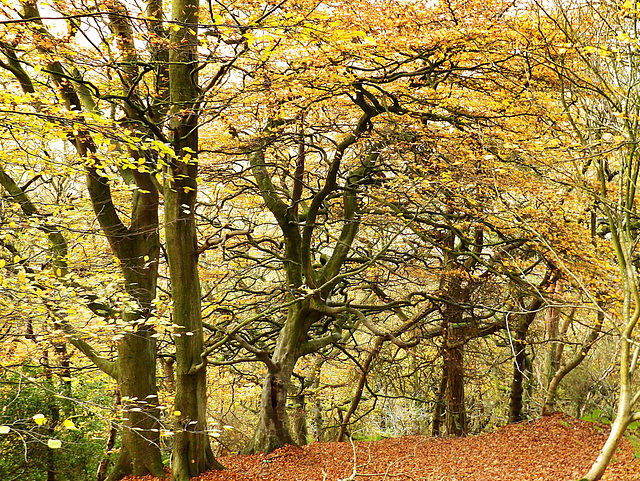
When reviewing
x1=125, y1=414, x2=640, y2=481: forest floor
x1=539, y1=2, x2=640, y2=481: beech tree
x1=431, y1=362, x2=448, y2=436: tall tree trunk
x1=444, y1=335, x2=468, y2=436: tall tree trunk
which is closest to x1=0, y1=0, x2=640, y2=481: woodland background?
x1=539, y1=2, x2=640, y2=481: beech tree

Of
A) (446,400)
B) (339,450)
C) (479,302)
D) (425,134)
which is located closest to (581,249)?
(479,302)

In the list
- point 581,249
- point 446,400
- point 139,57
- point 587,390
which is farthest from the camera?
point 587,390

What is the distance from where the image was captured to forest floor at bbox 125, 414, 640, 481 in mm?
7262

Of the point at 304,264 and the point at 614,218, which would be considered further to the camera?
the point at 304,264

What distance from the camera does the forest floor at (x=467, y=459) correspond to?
7.26m

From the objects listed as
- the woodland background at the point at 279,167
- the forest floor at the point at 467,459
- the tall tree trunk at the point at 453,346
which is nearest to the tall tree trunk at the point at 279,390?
the woodland background at the point at 279,167

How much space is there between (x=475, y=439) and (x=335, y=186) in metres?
6.23

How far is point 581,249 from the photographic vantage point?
8.08 meters

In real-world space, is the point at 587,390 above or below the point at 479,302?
below

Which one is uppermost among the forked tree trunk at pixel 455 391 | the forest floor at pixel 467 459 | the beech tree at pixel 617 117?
the beech tree at pixel 617 117

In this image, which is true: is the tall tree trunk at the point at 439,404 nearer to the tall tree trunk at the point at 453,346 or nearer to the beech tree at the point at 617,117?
the tall tree trunk at the point at 453,346

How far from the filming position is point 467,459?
8.62m

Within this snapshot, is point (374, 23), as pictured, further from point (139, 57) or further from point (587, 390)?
point (587, 390)

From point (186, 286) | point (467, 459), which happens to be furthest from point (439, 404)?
point (186, 286)
